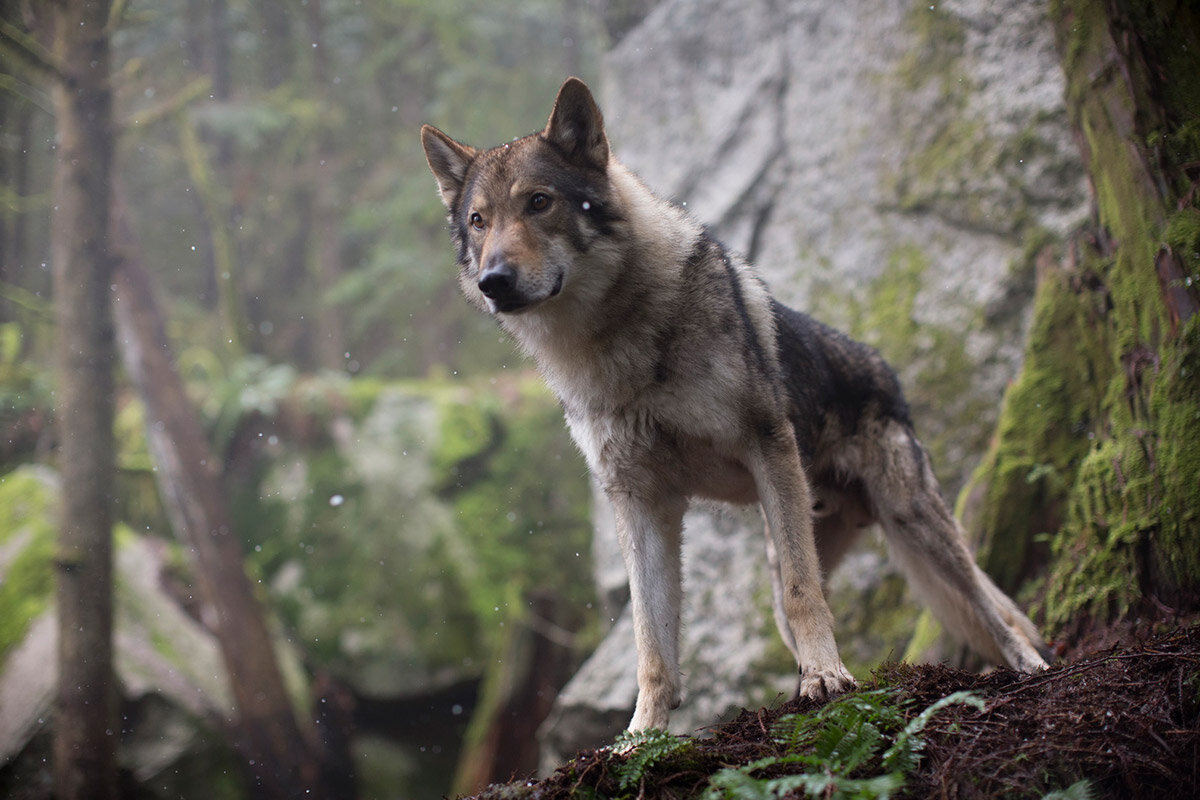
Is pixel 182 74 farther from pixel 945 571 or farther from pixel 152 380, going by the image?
pixel 945 571

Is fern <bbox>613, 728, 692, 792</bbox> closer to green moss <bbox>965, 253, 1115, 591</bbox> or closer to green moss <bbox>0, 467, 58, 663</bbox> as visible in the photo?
green moss <bbox>965, 253, 1115, 591</bbox>

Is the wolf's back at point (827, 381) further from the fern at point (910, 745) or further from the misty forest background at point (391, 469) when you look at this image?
the fern at point (910, 745)

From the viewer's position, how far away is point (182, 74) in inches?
690

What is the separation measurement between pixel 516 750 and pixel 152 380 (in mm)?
6348

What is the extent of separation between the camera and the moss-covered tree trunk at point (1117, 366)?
356cm

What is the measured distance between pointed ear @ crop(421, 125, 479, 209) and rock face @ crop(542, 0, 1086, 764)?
306 centimetres

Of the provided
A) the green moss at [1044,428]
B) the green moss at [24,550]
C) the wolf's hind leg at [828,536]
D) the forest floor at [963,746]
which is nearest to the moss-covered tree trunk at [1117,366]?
the green moss at [1044,428]

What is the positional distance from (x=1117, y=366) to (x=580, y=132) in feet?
10.1

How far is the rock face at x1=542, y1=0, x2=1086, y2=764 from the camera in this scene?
5.99 metres

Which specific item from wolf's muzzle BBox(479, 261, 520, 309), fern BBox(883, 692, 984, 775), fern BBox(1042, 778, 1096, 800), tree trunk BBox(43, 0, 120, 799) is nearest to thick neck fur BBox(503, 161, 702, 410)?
wolf's muzzle BBox(479, 261, 520, 309)

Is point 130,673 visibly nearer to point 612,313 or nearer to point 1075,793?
point 612,313

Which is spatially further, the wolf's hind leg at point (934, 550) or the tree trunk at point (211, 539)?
the tree trunk at point (211, 539)

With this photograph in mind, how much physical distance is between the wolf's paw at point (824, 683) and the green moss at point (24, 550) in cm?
811

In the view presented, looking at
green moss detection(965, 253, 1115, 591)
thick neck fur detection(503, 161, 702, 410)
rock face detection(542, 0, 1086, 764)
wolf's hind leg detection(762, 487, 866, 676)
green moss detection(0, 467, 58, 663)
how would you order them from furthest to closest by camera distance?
green moss detection(0, 467, 58, 663) < rock face detection(542, 0, 1086, 764) < green moss detection(965, 253, 1115, 591) < wolf's hind leg detection(762, 487, 866, 676) < thick neck fur detection(503, 161, 702, 410)
